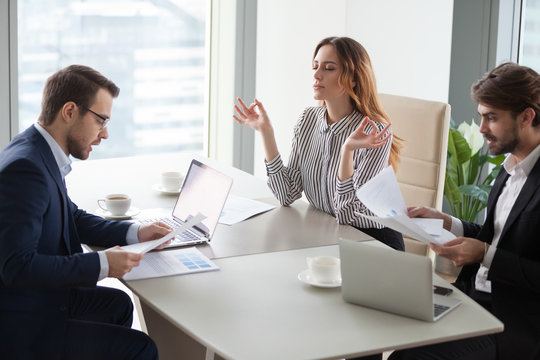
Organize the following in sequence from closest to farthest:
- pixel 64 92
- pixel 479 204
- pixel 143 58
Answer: pixel 64 92 → pixel 479 204 → pixel 143 58

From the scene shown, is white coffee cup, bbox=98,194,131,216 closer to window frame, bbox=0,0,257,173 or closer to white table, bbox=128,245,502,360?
white table, bbox=128,245,502,360

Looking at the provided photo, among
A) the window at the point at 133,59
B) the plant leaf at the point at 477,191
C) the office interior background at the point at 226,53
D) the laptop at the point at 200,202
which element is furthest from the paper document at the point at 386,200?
the window at the point at 133,59

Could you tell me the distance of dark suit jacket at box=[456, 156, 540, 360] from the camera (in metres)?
2.08

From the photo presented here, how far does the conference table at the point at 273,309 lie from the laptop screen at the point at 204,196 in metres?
0.08

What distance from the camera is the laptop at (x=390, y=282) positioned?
5.82ft

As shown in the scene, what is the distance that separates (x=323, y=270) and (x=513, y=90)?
821mm

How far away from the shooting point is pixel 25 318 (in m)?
2.00

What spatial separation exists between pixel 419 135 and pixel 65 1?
2.29 metres

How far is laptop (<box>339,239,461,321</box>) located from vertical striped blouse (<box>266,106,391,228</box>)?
762 mm

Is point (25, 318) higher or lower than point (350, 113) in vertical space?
lower

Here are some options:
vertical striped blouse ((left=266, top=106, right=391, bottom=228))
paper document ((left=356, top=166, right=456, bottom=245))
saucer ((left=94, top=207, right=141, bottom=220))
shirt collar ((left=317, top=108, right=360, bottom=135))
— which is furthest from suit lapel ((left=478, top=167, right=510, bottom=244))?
saucer ((left=94, top=207, right=141, bottom=220))

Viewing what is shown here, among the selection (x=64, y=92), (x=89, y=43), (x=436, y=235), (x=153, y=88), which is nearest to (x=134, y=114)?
(x=153, y=88)

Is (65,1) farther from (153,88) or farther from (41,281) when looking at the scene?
(41,281)

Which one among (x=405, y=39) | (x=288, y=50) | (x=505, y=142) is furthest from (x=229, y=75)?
(x=505, y=142)
